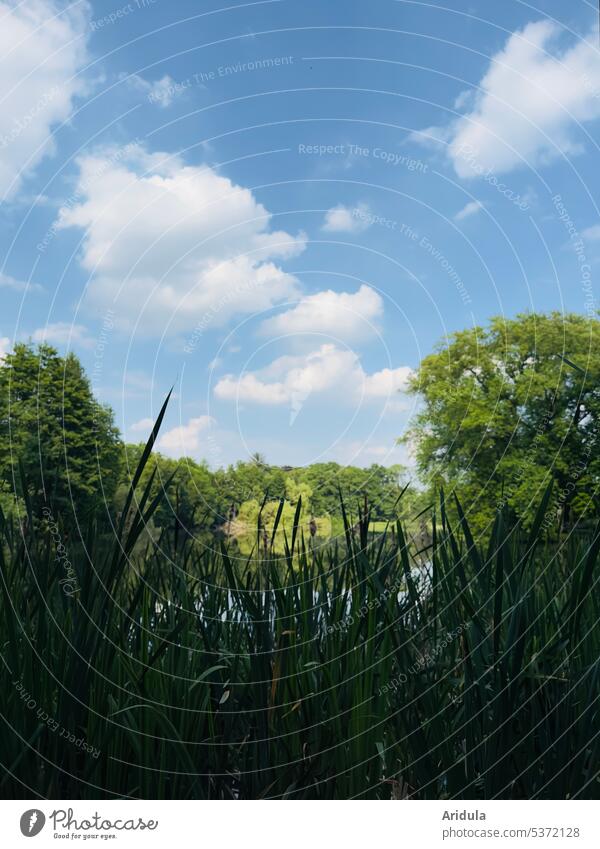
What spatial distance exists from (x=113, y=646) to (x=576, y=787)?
1.84 metres

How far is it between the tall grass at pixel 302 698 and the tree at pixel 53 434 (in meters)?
0.41

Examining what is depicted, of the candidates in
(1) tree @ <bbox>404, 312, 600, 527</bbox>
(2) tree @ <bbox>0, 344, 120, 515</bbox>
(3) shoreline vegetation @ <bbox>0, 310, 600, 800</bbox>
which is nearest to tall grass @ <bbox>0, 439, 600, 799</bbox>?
(3) shoreline vegetation @ <bbox>0, 310, 600, 800</bbox>

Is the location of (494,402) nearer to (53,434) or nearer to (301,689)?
(53,434)

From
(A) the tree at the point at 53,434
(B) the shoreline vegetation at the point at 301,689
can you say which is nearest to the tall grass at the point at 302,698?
(B) the shoreline vegetation at the point at 301,689

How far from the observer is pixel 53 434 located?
41.7 ft

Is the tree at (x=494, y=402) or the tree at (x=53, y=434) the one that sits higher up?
the tree at (x=494, y=402)

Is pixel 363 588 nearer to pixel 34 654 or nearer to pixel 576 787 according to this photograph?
pixel 576 787

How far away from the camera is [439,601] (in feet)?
9.64

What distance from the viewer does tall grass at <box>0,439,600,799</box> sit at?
2.13m
